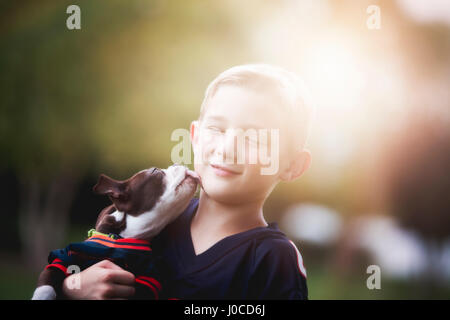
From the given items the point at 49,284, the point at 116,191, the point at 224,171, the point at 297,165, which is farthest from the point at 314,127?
the point at 49,284

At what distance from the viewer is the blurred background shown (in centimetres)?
139

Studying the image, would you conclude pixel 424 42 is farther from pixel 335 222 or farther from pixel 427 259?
pixel 427 259

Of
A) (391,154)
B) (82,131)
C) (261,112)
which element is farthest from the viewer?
(391,154)

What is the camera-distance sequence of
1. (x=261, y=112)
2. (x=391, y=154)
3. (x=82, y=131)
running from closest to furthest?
(x=261, y=112)
(x=82, y=131)
(x=391, y=154)

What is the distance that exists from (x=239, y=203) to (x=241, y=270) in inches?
5.4

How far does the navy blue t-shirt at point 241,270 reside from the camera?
34.3 inches

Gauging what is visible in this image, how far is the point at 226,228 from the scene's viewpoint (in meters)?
0.94

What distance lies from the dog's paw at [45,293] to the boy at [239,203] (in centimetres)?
3

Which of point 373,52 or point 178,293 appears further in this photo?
point 373,52

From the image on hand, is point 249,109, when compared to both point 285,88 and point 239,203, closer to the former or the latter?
point 285,88

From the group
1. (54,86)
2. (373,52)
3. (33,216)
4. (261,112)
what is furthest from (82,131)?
(373,52)

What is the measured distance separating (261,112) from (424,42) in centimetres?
104

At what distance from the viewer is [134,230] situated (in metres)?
0.92

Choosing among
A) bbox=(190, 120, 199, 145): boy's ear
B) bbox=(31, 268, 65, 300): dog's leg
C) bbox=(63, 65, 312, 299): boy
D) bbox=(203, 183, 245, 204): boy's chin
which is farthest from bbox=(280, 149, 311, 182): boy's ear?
bbox=(31, 268, 65, 300): dog's leg
